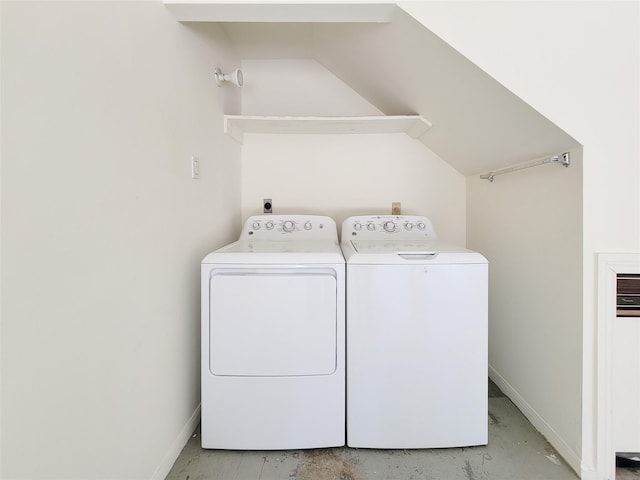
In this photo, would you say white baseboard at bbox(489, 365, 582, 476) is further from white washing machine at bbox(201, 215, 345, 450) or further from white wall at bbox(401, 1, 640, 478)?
white washing machine at bbox(201, 215, 345, 450)

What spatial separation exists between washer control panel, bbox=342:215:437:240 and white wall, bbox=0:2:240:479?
102 cm

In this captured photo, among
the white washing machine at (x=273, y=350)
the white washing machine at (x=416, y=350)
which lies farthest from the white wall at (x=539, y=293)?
the white washing machine at (x=273, y=350)

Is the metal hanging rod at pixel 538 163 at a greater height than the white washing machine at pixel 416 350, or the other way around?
the metal hanging rod at pixel 538 163

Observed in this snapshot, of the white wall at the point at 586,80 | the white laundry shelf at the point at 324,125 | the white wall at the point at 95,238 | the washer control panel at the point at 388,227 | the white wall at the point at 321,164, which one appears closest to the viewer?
the white wall at the point at 95,238

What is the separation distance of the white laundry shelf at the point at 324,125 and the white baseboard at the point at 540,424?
5.43ft

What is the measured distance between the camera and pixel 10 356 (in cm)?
69

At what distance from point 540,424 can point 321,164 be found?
1985mm

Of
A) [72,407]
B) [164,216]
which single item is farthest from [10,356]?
[164,216]

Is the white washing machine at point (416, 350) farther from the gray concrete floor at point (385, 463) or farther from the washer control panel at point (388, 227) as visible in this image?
the washer control panel at point (388, 227)

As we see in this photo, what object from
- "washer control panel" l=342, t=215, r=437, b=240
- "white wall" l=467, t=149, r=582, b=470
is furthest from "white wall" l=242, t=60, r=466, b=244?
"white wall" l=467, t=149, r=582, b=470

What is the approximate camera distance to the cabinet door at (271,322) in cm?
141

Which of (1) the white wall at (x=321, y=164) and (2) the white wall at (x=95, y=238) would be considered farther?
(1) the white wall at (x=321, y=164)

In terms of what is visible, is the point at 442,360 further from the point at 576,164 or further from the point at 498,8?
the point at 498,8

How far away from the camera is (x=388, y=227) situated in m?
2.09
